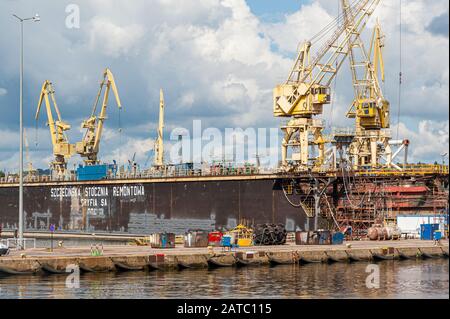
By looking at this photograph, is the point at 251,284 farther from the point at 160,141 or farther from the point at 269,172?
the point at 160,141

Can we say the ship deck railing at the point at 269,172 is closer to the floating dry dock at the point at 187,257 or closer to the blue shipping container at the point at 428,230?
the blue shipping container at the point at 428,230

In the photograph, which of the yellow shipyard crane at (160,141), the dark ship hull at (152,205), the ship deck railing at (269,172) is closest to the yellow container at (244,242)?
the dark ship hull at (152,205)

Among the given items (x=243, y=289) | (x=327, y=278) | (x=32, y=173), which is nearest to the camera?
(x=243, y=289)

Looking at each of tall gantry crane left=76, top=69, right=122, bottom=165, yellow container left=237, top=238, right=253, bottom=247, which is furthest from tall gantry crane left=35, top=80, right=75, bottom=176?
yellow container left=237, top=238, right=253, bottom=247

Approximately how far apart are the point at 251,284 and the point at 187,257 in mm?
11234

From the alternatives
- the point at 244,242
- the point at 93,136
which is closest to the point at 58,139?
the point at 93,136

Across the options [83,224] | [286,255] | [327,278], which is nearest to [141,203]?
[83,224]

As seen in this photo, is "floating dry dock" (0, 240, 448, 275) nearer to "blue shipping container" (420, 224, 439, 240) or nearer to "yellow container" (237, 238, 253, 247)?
"yellow container" (237, 238, 253, 247)

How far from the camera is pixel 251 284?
177 feet

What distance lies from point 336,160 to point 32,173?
8004 cm

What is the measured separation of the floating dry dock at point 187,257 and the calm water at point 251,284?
3.98 feet

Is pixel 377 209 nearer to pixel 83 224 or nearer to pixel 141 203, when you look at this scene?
pixel 141 203

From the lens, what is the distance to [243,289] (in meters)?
51.3

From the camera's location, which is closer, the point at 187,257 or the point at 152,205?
the point at 187,257
